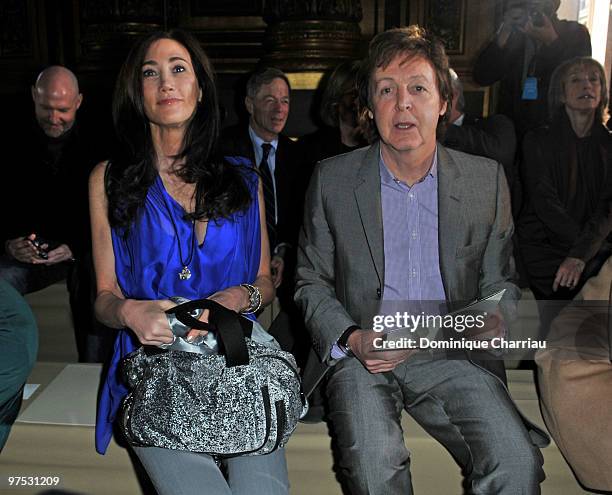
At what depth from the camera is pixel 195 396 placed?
1.51 meters

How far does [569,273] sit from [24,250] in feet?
8.14

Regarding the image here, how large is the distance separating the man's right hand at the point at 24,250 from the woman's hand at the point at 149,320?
1.52 m

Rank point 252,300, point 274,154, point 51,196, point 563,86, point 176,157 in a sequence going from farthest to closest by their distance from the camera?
1. point 274,154
2. point 563,86
3. point 51,196
4. point 176,157
5. point 252,300

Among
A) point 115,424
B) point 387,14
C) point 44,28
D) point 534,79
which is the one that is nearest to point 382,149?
point 115,424

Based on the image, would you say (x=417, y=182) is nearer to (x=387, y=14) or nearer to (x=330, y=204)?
(x=330, y=204)

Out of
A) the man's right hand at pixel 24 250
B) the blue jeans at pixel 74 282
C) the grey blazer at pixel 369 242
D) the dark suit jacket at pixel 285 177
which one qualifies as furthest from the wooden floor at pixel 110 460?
the dark suit jacket at pixel 285 177

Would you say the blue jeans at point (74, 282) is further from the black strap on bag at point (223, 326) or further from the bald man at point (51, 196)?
the black strap on bag at point (223, 326)

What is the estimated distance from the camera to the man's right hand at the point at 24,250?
9.80 ft

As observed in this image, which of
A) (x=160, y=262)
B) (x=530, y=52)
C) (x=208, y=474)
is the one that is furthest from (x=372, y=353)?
(x=530, y=52)

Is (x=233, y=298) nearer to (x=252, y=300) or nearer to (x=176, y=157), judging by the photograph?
(x=252, y=300)

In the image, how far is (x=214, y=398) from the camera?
4.95 ft

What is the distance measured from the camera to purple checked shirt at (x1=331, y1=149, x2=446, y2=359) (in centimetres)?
188

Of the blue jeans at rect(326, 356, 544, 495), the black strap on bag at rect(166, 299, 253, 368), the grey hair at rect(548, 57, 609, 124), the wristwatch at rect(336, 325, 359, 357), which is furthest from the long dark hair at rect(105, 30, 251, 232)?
Answer: the grey hair at rect(548, 57, 609, 124)

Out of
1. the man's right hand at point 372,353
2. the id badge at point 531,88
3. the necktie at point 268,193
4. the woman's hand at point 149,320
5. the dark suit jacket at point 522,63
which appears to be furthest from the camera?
the id badge at point 531,88
